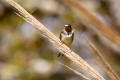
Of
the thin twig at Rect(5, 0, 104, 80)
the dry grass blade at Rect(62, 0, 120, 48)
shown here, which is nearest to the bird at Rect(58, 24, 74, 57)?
the dry grass blade at Rect(62, 0, 120, 48)

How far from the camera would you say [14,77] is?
10.4ft

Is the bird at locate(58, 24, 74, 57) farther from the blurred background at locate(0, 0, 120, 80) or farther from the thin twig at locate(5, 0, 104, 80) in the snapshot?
the blurred background at locate(0, 0, 120, 80)

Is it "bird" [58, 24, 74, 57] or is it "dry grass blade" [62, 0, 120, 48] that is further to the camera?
"bird" [58, 24, 74, 57]

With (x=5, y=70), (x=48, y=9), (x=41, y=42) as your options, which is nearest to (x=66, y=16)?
(x=48, y=9)

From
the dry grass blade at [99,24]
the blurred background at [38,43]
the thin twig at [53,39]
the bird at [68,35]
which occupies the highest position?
the blurred background at [38,43]

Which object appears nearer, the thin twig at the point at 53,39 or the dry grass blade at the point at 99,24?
the thin twig at the point at 53,39

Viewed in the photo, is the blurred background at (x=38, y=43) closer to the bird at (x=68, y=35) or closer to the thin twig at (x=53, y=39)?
the bird at (x=68, y=35)

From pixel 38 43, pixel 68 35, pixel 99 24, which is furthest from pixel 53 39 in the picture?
pixel 38 43

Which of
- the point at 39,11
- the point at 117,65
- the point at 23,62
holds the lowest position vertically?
the point at 117,65

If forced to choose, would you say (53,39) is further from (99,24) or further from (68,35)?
(68,35)

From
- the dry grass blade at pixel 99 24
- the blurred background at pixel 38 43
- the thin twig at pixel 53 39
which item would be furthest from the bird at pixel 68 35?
the blurred background at pixel 38 43

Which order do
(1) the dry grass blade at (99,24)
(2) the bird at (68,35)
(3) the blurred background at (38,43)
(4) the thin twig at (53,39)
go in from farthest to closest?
(3) the blurred background at (38,43), (2) the bird at (68,35), (1) the dry grass blade at (99,24), (4) the thin twig at (53,39)

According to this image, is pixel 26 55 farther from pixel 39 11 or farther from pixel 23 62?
pixel 39 11

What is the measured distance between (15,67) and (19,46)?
20cm
